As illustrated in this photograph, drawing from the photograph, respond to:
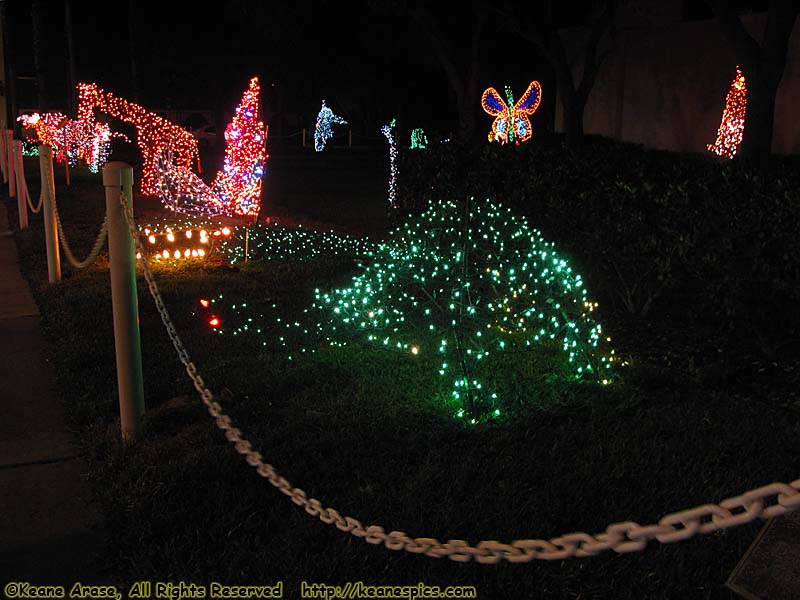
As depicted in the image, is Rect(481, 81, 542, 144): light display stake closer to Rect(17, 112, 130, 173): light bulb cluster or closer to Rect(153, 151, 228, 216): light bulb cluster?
Rect(17, 112, 130, 173): light bulb cluster

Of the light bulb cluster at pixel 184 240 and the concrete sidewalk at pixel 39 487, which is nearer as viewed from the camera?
the concrete sidewalk at pixel 39 487

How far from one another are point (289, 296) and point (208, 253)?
251 centimetres

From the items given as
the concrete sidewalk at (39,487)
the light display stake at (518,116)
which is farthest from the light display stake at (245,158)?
the light display stake at (518,116)

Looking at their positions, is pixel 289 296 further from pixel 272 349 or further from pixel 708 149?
pixel 708 149

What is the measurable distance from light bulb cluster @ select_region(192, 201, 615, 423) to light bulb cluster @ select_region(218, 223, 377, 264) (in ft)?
10.3

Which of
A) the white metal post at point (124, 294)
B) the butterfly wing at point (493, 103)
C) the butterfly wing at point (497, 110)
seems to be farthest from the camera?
the butterfly wing at point (493, 103)

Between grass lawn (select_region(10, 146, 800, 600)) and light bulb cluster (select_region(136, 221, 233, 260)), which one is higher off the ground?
light bulb cluster (select_region(136, 221, 233, 260))

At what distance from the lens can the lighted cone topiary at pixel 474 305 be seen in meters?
4.46

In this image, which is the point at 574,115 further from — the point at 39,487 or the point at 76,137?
the point at 39,487

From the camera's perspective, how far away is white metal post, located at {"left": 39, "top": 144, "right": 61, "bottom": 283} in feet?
24.1

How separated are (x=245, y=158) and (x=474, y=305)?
519 cm

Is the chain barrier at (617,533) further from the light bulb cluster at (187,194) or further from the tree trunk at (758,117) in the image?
the tree trunk at (758,117)

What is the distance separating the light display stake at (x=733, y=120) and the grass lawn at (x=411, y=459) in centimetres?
902

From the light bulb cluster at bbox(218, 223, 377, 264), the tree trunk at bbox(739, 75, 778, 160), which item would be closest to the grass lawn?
the light bulb cluster at bbox(218, 223, 377, 264)
